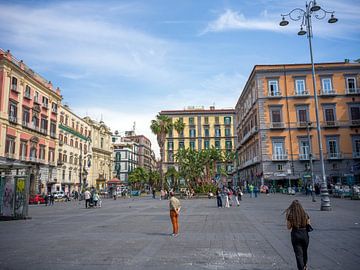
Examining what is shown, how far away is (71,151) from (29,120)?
1591cm

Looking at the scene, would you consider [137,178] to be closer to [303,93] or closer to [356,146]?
[303,93]

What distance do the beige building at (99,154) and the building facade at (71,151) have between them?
2.71 metres

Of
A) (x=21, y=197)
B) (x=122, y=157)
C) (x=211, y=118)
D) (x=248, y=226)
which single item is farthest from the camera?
(x=122, y=157)

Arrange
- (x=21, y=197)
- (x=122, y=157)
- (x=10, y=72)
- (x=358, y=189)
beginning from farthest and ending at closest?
(x=122, y=157) < (x=10, y=72) < (x=358, y=189) < (x=21, y=197)

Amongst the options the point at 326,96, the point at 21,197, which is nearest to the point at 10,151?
the point at 21,197

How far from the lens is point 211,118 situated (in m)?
81.8

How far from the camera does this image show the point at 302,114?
150 feet

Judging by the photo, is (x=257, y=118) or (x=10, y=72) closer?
(x=10, y=72)

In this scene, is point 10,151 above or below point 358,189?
above

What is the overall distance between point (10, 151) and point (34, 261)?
33.6 metres

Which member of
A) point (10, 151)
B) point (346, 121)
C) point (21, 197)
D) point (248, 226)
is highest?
point (346, 121)

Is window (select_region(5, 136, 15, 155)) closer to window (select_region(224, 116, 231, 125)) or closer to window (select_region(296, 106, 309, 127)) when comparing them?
window (select_region(296, 106, 309, 127))

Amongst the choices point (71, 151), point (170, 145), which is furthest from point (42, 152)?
point (170, 145)

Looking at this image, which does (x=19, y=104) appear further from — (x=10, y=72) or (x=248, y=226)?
(x=248, y=226)
